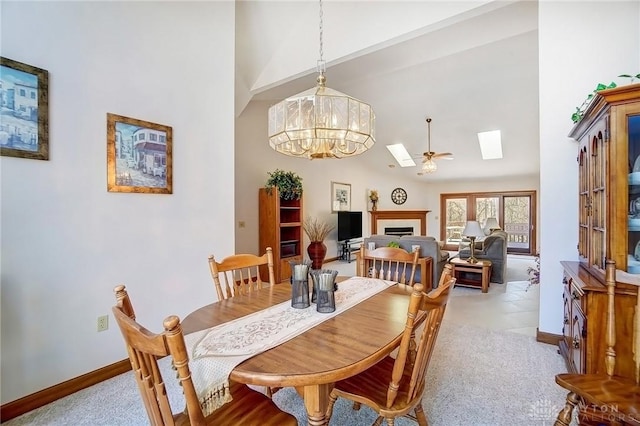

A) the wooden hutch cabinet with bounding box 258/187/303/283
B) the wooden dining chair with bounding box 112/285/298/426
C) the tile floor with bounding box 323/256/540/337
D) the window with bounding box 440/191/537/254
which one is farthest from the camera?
the window with bounding box 440/191/537/254

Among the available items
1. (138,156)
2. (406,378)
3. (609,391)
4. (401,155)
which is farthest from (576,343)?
(401,155)

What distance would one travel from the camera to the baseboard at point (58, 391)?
72.7 inches

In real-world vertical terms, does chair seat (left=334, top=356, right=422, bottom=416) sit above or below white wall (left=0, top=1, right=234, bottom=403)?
below

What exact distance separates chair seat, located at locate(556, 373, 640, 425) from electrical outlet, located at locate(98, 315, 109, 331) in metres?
2.83

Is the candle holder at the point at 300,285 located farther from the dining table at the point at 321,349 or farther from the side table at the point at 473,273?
the side table at the point at 473,273

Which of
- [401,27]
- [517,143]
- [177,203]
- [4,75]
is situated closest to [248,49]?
[401,27]

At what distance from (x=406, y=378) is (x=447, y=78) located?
4.58 metres

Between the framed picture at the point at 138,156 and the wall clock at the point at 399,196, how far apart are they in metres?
7.67

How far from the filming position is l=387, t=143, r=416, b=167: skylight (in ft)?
24.5

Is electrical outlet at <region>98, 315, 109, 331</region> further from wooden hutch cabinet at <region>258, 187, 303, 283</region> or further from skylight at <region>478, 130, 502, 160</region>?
skylight at <region>478, 130, 502, 160</region>

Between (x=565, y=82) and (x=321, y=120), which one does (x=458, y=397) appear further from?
(x=565, y=82)

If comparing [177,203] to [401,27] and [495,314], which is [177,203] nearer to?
[401,27]

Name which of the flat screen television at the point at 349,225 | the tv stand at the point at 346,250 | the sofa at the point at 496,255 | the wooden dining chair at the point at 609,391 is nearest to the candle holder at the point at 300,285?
the wooden dining chair at the point at 609,391

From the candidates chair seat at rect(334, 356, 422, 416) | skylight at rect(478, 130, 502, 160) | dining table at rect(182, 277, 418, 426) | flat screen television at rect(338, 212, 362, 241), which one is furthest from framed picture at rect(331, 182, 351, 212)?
chair seat at rect(334, 356, 422, 416)
